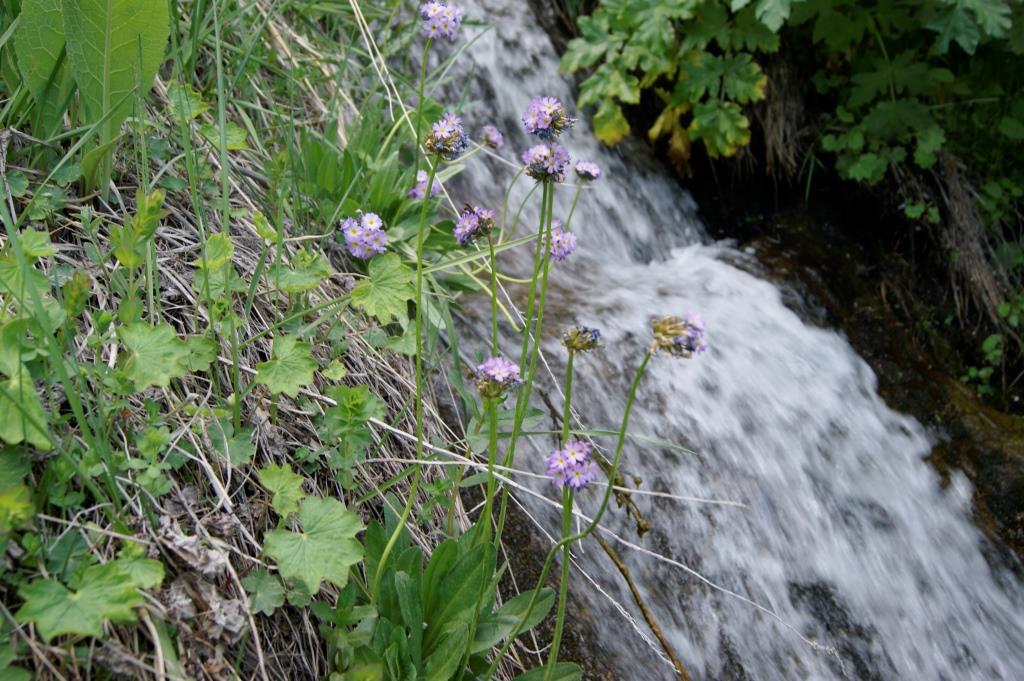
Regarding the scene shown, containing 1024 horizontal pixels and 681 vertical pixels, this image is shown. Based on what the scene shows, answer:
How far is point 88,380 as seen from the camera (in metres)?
1.46

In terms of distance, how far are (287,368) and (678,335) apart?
2.22 feet

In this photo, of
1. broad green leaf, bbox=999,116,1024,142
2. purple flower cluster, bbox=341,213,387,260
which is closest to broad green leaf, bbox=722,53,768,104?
broad green leaf, bbox=999,116,1024,142

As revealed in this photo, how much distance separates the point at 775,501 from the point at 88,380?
1.83m

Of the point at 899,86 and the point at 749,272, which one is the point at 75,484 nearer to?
the point at 749,272

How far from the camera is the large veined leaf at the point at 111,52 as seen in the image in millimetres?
1658

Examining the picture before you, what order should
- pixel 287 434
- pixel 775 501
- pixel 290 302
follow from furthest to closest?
pixel 775 501, pixel 290 302, pixel 287 434

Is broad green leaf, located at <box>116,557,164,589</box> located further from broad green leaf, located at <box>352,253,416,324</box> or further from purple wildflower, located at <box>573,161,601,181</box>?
purple wildflower, located at <box>573,161,601,181</box>

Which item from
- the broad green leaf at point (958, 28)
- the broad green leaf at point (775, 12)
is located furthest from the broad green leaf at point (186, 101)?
the broad green leaf at point (958, 28)

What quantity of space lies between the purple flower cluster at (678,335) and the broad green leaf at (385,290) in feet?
2.17

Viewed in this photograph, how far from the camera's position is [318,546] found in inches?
53.6

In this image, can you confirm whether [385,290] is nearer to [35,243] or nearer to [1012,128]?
[35,243]

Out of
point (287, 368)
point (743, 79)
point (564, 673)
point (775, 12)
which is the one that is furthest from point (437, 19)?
point (743, 79)

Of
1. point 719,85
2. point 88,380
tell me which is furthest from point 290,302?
point 719,85

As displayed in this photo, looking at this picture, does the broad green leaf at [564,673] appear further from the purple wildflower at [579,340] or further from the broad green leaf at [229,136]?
the broad green leaf at [229,136]
